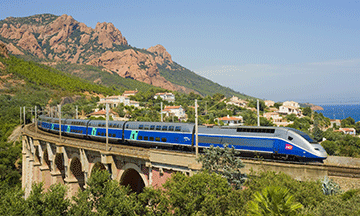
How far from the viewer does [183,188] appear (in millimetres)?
18812

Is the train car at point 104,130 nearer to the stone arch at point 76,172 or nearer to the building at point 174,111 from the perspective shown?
the stone arch at point 76,172

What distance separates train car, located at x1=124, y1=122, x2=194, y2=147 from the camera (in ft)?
93.3

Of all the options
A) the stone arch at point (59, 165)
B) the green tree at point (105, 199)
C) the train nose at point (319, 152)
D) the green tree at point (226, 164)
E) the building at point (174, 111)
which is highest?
the building at point (174, 111)

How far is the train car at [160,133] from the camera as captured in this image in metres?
28.4

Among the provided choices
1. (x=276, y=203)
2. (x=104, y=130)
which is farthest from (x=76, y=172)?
(x=276, y=203)

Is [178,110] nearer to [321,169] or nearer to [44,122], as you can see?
[44,122]

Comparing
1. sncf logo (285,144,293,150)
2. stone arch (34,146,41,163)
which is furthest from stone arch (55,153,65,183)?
sncf logo (285,144,293,150)

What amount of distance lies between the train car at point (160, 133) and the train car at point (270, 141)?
7.07ft

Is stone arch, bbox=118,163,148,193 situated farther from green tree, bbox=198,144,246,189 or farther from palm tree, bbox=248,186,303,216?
palm tree, bbox=248,186,303,216

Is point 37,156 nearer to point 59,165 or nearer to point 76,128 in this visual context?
point 59,165

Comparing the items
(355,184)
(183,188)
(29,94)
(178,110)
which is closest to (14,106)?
(29,94)

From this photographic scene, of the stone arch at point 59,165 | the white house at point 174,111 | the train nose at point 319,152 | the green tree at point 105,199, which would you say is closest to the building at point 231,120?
the white house at point 174,111

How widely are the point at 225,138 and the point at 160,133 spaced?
8.09 m

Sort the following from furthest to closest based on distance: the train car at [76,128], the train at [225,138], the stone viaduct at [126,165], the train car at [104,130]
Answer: the train car at [76,128]
the train car at [104,130]
the train at [225,138]
the stone viaduct at [126,165]
